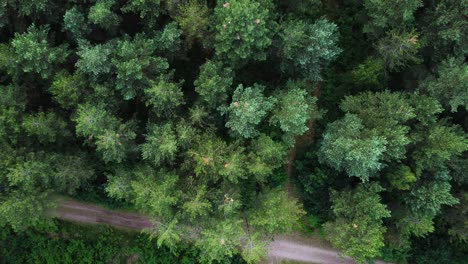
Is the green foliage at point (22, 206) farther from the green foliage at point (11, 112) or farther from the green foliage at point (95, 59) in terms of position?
the green foliage at point (95, 59)

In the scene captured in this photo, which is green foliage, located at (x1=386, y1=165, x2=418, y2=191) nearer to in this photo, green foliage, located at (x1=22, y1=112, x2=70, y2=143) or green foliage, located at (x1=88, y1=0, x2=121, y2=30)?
green foliage, located at (x1=88, y1=0, x2=121, y2=30)

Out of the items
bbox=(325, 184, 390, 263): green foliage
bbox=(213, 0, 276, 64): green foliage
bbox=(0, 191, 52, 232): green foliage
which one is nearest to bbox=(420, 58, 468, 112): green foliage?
bbox=(325, 184, 390, 263): green foliage

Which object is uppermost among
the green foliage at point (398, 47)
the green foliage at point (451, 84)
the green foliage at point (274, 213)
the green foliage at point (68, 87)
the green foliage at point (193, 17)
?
the green foliage at point (398, 47)

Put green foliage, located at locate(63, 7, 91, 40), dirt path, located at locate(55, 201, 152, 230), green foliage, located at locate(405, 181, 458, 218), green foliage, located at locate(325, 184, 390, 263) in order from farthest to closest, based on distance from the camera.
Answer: dirt path, located at locate(55, 201, 152, 230)
green foliage, located at locate(405, 181, 458, 218)
green foliage, located at locate(325, 184, 390, 263)
green foliage, located at locate(63, 7, 91, 40)

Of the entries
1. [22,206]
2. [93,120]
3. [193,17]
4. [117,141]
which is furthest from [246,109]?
[22,206]

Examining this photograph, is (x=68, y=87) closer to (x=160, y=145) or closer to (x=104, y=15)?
(x=104, y=15)

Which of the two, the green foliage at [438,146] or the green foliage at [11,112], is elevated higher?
the green foliage at [438,146]

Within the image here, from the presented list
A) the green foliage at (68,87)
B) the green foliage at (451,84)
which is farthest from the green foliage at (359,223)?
the green foliage at (68,87)
